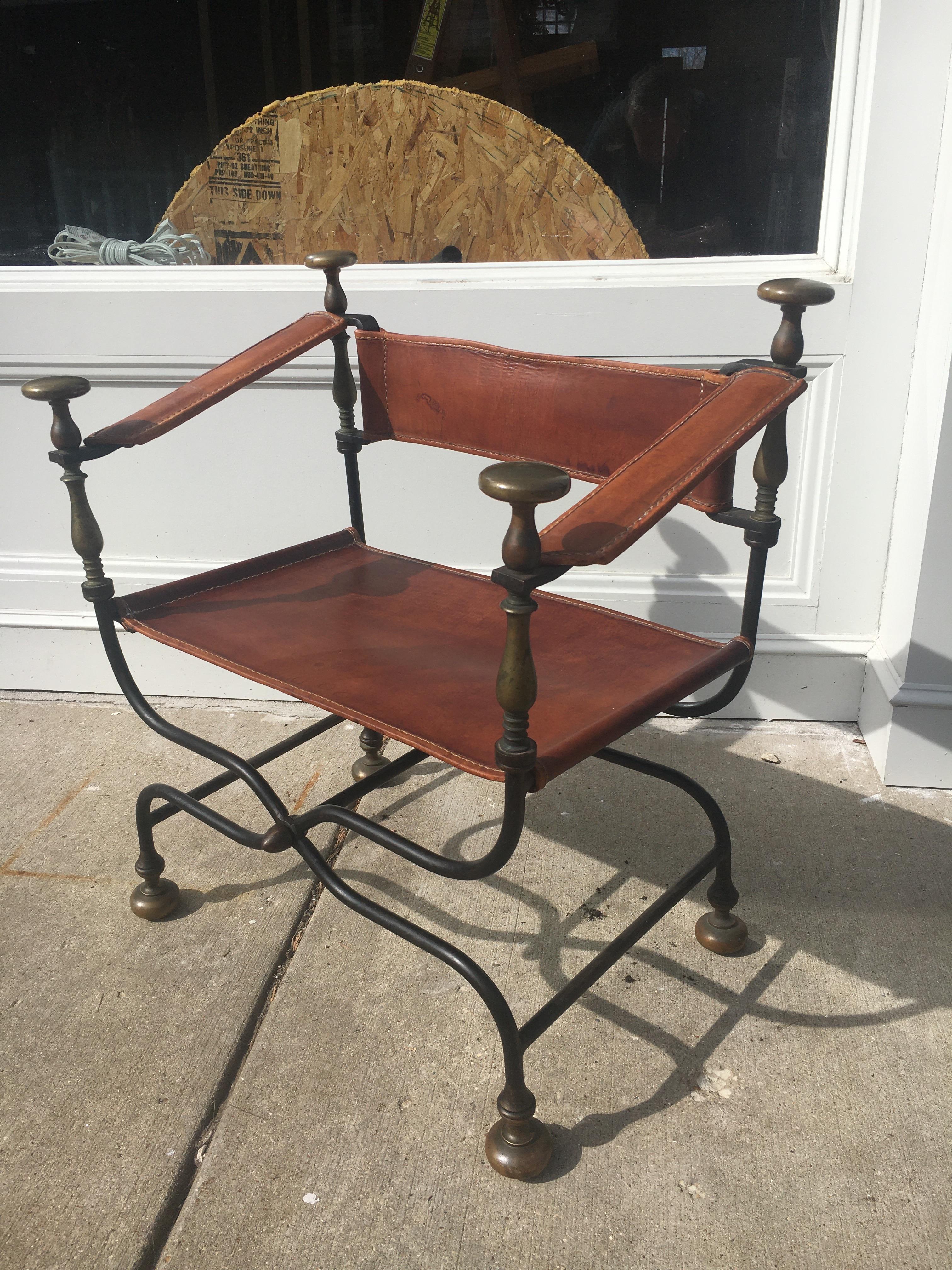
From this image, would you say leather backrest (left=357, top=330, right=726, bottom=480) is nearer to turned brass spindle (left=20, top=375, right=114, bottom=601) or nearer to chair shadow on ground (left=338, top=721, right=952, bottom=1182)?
turned brass spindle (left=20, top=375, right=114, bottom=601)

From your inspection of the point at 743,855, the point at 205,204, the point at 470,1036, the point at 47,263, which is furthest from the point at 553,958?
the point at 47,263

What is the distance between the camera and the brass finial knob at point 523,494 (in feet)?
3.08

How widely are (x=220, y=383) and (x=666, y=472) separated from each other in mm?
794

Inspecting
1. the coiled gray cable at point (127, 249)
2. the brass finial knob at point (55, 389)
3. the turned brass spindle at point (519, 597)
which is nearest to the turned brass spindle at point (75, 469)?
the brass finial knob at point (55, 389)

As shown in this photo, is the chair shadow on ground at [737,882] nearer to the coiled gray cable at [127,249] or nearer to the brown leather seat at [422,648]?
the brown leather seat at [422,648]

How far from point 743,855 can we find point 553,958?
0.49 m

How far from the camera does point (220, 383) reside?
5.19 ft

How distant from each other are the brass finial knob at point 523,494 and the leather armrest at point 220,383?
0.71 metres

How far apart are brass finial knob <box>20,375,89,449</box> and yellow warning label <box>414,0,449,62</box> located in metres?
1.17

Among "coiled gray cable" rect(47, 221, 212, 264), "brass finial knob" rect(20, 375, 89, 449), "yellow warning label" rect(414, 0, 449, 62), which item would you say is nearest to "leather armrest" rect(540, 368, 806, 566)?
"brass finial knob" rect(20, 375, 89, 449)

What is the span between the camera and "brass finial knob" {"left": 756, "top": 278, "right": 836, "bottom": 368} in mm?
1340

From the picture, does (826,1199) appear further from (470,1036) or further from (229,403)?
(229,403)

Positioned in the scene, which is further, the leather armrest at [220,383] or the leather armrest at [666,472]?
the leather armrest at [220,383]

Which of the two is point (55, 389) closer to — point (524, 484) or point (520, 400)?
point (520, 400)
